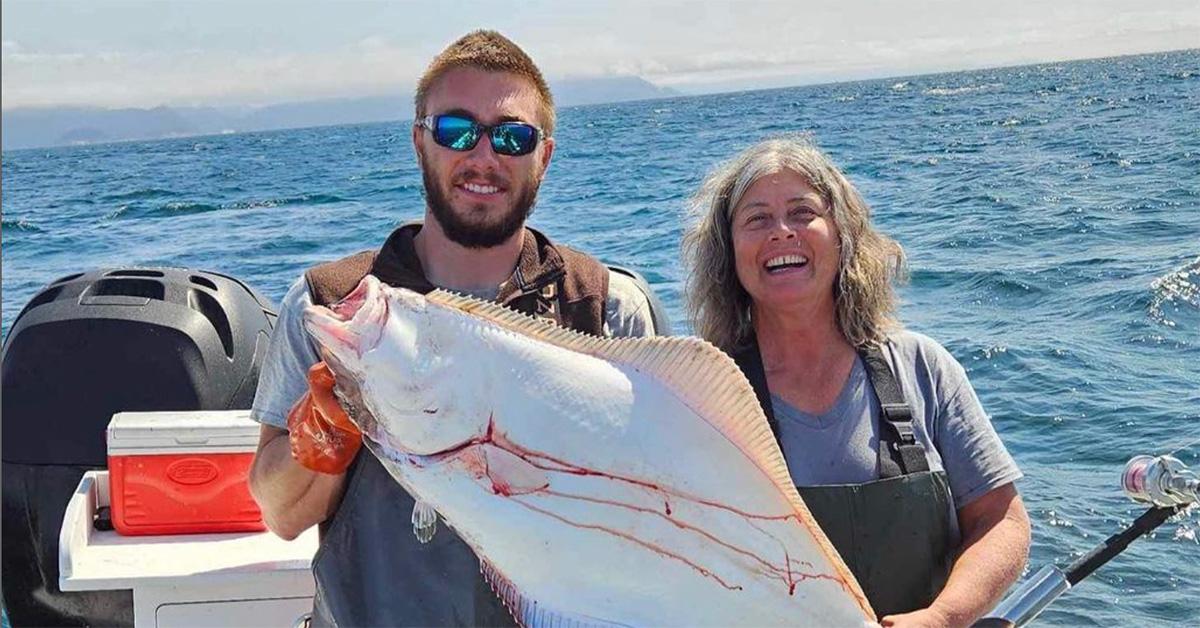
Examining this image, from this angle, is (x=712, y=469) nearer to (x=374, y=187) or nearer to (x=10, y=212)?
(x=374, y=187)

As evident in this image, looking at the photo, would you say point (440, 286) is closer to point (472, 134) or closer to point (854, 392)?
point (472, 134)

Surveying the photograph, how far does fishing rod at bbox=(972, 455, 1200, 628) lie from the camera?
2994 mm

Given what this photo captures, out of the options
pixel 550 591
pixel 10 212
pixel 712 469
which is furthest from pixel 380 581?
pixel 10 212

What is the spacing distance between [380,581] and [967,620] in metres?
1.47

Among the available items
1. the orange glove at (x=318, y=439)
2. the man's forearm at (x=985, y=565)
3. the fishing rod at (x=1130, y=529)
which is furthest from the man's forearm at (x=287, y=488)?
the fishing rod at (x=1130, y=529)

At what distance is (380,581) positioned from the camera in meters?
2.88

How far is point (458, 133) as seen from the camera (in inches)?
114

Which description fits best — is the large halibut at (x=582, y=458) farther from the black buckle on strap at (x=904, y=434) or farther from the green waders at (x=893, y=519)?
the black buckle on strap at (x=904, y=434)

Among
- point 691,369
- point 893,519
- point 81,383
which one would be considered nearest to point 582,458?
point 691,369

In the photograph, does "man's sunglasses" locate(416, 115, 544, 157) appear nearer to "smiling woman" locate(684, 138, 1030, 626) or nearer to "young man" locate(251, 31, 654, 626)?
"young man" locate(251, 31, 654, 626)

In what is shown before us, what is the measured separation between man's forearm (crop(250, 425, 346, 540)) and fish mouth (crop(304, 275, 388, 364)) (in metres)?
0.65

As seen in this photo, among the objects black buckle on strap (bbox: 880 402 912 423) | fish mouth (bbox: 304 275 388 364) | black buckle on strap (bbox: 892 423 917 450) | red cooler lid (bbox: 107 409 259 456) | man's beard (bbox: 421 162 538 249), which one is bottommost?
red cooler lid (bbox: 107 409 259 456)

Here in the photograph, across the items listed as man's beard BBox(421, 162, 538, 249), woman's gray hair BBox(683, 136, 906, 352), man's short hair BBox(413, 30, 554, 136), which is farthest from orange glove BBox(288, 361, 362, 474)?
woman's gray hair BBox(683, 136, 906, 352)

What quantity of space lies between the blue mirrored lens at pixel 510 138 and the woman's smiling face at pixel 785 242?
0.73 metres
